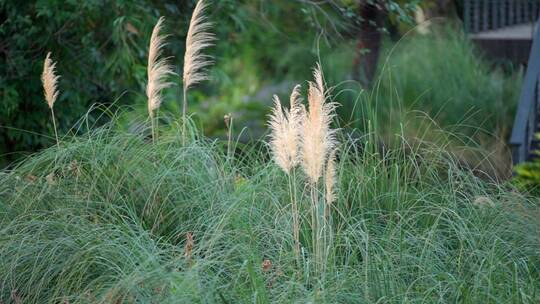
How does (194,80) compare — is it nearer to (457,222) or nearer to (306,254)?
(306,254)

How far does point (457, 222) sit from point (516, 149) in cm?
413

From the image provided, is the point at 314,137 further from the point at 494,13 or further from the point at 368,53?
A: the point at 494,13

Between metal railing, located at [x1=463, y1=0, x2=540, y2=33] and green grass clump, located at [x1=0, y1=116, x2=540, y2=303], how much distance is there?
1045cm

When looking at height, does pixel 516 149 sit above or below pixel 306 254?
below

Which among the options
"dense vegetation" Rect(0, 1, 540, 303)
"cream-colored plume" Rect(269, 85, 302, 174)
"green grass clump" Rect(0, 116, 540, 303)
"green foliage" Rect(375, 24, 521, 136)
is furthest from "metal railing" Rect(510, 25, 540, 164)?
"cream-colored plume" Rect(269, 85, 302, 174)

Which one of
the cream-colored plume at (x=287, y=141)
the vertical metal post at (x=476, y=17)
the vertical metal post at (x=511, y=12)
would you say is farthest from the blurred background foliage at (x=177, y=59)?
the vertical metal post at (x=511, y=12)

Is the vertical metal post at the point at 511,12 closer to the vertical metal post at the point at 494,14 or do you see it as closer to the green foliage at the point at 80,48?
the vertical metal post at the point at 494,14

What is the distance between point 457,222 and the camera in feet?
17.9

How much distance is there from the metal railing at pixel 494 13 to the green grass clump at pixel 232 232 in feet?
34.3

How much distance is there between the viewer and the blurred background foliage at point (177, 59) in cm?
879

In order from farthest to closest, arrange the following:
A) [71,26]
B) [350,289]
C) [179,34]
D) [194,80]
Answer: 1. [179,34]
2. [71,26]
3. [194,80]
4. [350,289]

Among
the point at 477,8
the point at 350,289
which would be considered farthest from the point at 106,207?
the point at 477,8

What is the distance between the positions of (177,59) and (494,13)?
888cm

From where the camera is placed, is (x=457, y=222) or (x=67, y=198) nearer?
(x=457, y=222)
